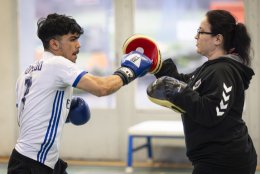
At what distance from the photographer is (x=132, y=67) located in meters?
2.19

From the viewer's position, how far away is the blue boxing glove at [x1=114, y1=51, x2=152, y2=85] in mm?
2143

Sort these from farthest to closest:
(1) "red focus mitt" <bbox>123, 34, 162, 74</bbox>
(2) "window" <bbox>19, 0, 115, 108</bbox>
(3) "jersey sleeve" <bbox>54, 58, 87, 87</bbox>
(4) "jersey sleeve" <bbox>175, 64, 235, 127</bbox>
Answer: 1. (2) "window" <bbox>19, 0, 115, 108</bbox>
2. (1) "red focus mitt" <bbox>123, 34, 162, 74</bbox>
3. (3) "jersey sleeve" <bbox>54, 58, 87, 87</bbox>
4. (4) "jersey sleeve" <bbox>175, 64, 235, 127</bbox>

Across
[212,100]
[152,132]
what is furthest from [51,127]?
[152,132]

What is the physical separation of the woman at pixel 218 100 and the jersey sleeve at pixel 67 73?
1.42 feet

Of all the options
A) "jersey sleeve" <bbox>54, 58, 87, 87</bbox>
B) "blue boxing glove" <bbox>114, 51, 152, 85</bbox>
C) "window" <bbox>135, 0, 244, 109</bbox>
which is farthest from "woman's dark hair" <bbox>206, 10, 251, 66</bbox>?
"window" <bbox>135, 0, 244, 109</bbox>

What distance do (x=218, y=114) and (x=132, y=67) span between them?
1.76ft

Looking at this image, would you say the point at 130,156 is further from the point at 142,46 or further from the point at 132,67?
the point at 132,67

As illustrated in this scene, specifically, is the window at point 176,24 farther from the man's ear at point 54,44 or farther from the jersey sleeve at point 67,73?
the jersey sleeve at point 67,73

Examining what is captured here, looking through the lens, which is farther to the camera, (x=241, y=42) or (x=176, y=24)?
(x=176, y=24)

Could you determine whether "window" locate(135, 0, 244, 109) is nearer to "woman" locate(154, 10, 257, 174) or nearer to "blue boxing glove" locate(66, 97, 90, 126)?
"blue boxing glove" locate(66, 97, 90, 126)

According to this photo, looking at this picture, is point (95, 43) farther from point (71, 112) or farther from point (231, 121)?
point (231, 121)

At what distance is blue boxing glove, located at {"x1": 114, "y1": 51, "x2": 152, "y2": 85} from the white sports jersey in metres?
0.21

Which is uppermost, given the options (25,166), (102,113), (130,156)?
(25,166)

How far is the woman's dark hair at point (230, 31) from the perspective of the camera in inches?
81.9
